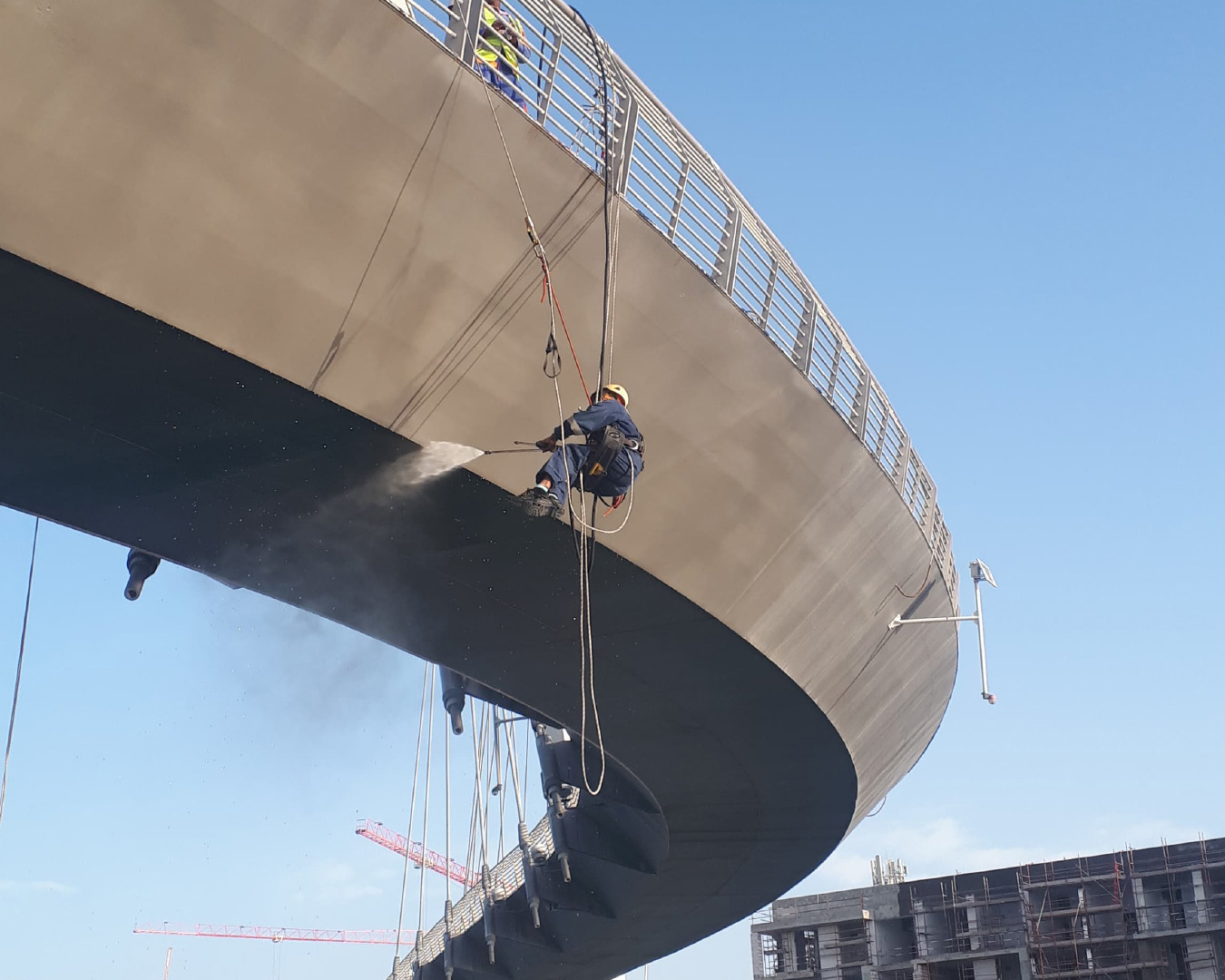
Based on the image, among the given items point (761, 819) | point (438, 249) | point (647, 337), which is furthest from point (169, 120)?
point (761, 819)

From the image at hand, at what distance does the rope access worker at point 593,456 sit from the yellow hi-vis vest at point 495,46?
298 centimetres

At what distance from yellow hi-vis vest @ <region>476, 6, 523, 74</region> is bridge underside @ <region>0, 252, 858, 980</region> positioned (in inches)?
128

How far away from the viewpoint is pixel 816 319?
1427 cm

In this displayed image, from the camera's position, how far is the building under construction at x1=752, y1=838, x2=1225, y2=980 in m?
62.8

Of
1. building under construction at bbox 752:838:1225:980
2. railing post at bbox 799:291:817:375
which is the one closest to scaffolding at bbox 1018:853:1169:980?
building under construction at bbox 752:838:1225:980

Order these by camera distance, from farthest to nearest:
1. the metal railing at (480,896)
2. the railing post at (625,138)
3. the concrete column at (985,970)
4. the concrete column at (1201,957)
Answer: the concrete column at (985,970) → the concrete column at (1201,957) → the metal railing at (480,896) → the railing post at (625,138)

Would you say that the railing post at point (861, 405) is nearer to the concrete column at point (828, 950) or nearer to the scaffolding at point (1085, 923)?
the scaffolding at point (1085, 923)

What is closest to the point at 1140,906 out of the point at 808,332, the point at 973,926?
the point at 973,926

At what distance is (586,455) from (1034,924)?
64.0m

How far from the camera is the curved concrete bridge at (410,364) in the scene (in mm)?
8766

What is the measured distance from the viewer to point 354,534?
12469mm

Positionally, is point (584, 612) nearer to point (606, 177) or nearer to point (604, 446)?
point (604, 446)

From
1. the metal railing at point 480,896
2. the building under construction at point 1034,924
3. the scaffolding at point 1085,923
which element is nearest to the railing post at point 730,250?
the metal railing at point 480,896

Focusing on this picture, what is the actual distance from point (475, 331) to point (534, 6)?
288 centimetres
